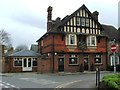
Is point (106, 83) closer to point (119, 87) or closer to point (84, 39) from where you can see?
point (119, 87)

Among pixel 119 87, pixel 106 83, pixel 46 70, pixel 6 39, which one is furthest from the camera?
pixel 6 39

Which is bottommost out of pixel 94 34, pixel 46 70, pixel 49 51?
pixel 46 70

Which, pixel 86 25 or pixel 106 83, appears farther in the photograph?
pixel 86 25

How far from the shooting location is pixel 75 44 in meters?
42.1

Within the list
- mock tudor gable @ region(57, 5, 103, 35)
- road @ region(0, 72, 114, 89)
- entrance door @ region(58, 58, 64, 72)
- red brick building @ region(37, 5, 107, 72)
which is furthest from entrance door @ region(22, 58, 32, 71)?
road @ region(0, 72, 114, 89)

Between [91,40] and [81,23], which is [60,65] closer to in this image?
[91,40]

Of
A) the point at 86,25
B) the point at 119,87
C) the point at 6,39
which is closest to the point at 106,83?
the point at 119,87

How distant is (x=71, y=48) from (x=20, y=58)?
346 inches

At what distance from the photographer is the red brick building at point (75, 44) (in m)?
40.6

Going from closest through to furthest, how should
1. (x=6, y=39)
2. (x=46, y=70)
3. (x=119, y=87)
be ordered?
(x=119, y=87) < (x=46, y=70) < (x=6, y=39)

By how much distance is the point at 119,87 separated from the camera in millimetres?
13398

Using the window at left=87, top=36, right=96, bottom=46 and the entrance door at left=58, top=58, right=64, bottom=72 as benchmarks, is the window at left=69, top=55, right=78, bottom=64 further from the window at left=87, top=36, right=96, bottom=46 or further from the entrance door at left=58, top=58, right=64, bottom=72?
the window at left=87, top=36, right=96, bottom=46

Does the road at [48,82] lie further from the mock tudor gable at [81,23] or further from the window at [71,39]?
the mock tudor gable at [81,23]

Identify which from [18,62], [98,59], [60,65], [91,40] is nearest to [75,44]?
[91,40]
